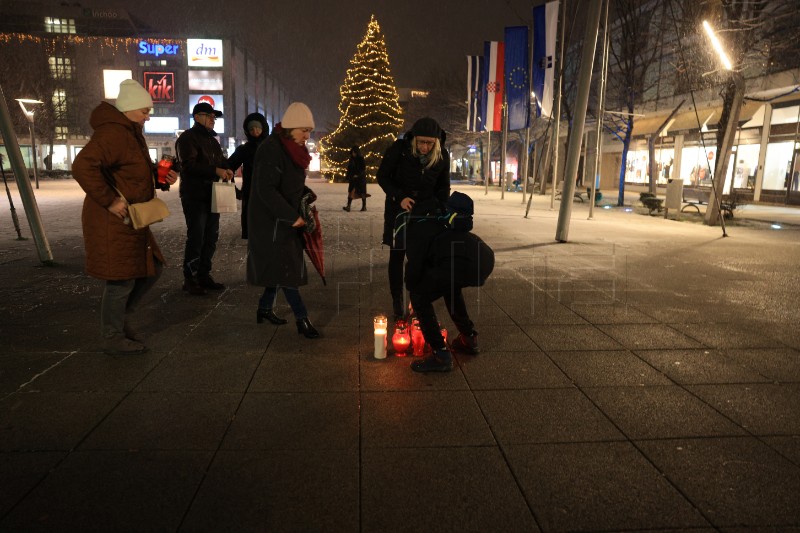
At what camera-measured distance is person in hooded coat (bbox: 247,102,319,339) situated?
4.81 metres

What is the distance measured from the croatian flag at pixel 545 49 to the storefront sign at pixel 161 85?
257ft

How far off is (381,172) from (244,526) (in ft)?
11.4

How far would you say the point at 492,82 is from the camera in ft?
76.5

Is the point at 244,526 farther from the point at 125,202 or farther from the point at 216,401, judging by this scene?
the point at 125,202

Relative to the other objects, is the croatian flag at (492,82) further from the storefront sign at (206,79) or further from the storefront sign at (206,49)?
the storefront sign at (206,49)

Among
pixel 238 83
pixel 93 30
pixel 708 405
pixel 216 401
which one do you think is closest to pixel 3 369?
pixel 216 401

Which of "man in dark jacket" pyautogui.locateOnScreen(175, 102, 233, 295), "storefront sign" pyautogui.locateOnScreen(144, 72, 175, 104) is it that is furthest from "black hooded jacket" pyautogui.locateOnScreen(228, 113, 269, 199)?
"storefront sign" pyautogui.locateOnScreen(144, 72, 175, 104)

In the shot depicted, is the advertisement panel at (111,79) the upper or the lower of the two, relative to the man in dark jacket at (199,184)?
upper

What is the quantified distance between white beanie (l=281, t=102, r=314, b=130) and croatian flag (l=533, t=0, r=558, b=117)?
46.6ft

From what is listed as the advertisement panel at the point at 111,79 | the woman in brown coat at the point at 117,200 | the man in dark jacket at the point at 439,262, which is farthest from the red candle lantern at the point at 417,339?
the advertisement panel at the point at 111,79

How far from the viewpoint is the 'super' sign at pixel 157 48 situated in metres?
85.1

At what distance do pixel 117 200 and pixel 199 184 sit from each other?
221 cm

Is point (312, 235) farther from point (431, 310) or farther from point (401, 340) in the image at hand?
point (431, 310)

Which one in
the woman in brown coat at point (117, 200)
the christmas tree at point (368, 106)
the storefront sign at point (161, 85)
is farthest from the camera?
the storefront sign at point (161, 85)
